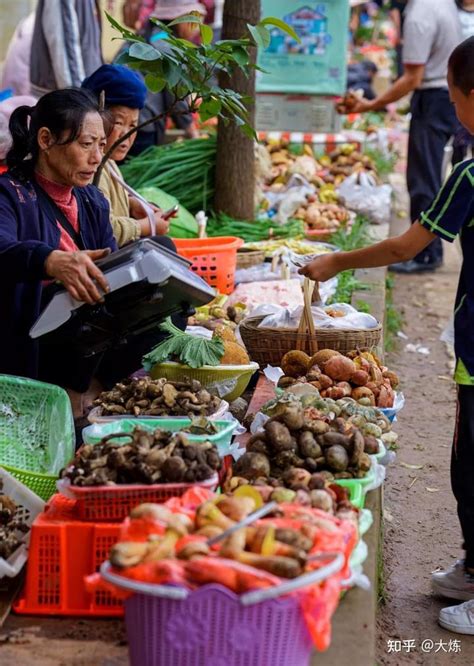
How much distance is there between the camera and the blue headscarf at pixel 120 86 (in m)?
5.02

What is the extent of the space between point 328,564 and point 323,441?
901 mm

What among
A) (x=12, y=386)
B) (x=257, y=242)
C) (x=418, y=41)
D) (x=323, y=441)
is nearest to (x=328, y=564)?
(x=323, y=441)

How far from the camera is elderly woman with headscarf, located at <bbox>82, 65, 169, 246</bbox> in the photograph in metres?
5.04

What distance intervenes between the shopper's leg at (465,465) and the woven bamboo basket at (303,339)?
96 cm

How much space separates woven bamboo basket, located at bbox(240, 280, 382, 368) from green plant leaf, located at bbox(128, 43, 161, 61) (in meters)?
1.24

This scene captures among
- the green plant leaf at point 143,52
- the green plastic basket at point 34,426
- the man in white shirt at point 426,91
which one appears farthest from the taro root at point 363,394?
the man in white shirt at point 426,91

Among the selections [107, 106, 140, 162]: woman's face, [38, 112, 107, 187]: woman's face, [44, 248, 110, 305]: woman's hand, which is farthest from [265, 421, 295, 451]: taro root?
[107, 106, 140, 162]: woman's face

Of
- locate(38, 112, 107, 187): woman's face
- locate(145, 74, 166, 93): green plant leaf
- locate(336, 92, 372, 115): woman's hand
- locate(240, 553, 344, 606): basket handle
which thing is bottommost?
locate(240, 553, 344, 606): basket handle

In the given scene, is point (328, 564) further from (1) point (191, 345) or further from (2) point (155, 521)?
(1) point (191, 345)

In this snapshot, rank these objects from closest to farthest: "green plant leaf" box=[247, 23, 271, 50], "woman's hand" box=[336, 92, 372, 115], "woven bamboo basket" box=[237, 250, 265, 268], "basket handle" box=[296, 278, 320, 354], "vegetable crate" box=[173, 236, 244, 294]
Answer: "basket handle" box=[296, 278, 320, 354] < "green plant leaf" box=[247, 23, 271, 50] < "vegetable crate" box=[173, 236, 244, 294] < "woven bamboo basket" box=[237, 250, 265, 268] < "woman's hand" box=[336, 92, 372, 115]

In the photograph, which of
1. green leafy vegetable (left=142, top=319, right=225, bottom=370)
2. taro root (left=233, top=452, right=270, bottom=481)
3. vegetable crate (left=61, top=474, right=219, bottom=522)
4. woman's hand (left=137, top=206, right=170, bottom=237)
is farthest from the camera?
woman's hand (left=137, top=206, right=170, bottom=237)

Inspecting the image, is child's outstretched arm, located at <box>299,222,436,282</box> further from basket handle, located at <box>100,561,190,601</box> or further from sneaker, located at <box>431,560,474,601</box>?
Answer: basket handle, located at <box>100,561,190,601</box>

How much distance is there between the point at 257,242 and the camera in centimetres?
686

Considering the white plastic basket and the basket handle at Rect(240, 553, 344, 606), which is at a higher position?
the basket handle at Rect(240, 553, 344, 606)
